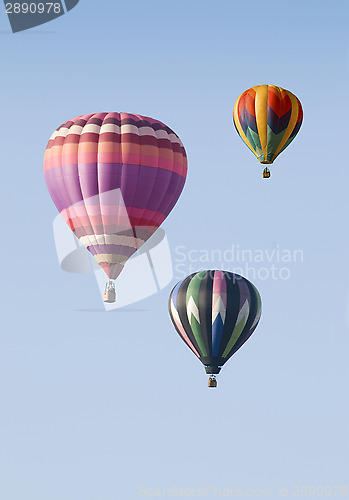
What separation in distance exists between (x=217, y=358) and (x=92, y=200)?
558 cm

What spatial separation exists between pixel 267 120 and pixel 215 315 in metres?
5.72

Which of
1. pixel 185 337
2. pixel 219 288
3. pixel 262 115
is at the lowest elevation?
pixel 185 337

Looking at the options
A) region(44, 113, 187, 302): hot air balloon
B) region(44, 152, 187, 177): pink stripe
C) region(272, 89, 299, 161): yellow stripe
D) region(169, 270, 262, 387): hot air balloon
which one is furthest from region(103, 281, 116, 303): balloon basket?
region(272, 89, 299, 161): yellow stripe

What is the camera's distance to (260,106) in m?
31.4

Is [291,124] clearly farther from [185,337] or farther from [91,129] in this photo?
[185,337]

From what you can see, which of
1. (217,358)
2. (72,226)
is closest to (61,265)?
(72,226)

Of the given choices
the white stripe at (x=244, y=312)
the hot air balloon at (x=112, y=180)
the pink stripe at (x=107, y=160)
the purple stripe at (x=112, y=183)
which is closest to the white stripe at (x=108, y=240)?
the hot air balloon at (x=112, y=180)

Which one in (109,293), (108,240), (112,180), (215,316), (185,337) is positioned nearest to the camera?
(112,180)

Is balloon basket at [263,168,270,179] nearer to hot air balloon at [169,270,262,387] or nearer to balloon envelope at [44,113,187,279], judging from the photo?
balloon envelope at [44,113,187,279]

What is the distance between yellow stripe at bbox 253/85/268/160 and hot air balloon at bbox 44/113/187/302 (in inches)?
104

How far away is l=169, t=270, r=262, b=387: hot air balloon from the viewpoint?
30359mm

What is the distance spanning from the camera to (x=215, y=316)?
30.3 metres

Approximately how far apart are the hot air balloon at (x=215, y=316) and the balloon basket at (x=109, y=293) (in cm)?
204

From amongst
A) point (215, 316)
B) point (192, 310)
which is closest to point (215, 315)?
point (215, 316)
